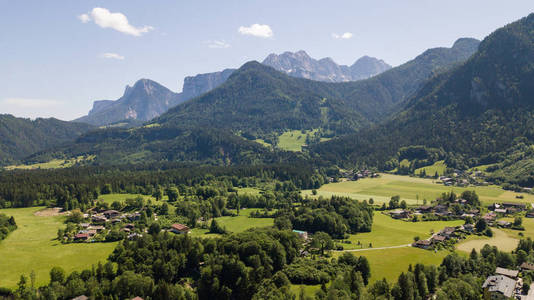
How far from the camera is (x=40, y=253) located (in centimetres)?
8644

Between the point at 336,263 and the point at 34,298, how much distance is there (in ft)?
186

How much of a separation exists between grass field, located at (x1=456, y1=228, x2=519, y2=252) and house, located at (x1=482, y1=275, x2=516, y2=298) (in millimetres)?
20232

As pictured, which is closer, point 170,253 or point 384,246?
point 170,253

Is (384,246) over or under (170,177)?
under

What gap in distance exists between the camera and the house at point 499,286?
63.1 metres

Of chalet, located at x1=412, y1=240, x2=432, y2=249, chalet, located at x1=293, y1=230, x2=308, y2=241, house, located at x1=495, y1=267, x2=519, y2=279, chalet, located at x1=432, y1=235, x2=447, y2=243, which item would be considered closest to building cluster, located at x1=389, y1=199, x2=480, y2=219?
chalet, located at x1=432, y1=235, x2=447, y2=243

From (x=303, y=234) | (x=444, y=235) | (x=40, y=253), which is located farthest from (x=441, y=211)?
(x=40, y=253)

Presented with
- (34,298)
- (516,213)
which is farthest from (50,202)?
(516,213)

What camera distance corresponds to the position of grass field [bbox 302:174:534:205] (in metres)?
148

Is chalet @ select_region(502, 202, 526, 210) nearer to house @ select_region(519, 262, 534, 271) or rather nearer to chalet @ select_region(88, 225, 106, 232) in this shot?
house @ select_region(519, 262, 534, 271)

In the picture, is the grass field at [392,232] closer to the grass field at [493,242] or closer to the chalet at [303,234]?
the grass field at [493,242]

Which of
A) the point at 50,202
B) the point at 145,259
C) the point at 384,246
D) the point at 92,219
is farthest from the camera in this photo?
the point at 50,202

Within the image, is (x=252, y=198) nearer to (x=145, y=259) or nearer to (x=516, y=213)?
(x=145, y=259)

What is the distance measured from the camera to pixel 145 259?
75312 mm
